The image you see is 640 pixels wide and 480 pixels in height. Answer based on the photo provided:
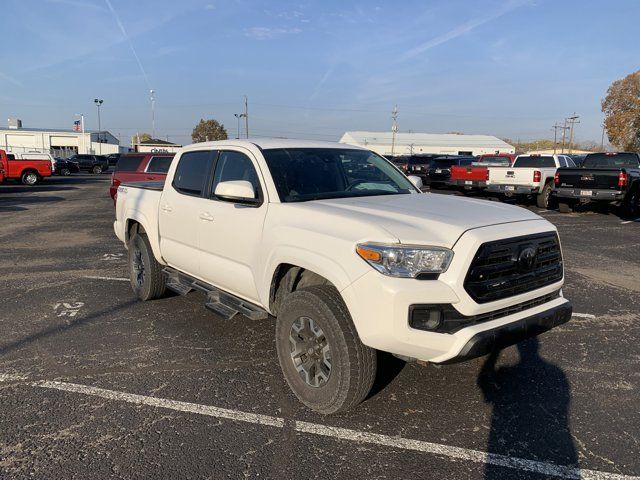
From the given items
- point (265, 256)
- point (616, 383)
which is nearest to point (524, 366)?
point (616, 383)

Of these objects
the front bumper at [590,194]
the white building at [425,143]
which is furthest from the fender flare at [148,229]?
the white building at [425,143]

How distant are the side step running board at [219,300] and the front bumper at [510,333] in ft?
5.54

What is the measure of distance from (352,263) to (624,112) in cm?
6586

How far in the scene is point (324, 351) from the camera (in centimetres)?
341

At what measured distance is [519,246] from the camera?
132 inches

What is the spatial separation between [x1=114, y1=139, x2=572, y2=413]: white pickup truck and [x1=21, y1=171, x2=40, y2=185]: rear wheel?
2679 centimetres

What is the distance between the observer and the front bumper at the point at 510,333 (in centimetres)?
298

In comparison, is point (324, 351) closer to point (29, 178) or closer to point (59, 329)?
point (59, 329)

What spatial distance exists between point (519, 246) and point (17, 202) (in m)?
20.1

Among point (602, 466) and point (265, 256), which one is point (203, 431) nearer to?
point (265, 256)

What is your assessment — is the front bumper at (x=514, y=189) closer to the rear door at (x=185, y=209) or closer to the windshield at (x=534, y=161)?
the windshield at (x=534, y=161)

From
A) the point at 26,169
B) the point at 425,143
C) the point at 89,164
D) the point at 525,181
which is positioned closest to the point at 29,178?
the point at 26,169

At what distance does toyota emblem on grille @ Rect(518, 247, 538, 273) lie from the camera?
10.9ft

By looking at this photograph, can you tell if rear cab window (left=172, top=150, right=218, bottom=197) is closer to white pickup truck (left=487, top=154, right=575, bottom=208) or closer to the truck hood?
the truck hood
